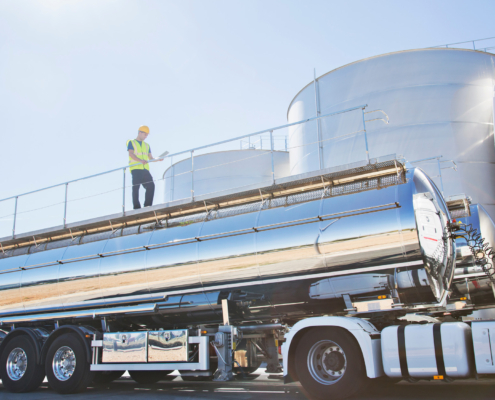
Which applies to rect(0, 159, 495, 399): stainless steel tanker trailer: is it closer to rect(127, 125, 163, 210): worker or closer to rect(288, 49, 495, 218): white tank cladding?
rect(127, 125, 163, 210): worker

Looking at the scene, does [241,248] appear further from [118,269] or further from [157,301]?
[118,269]

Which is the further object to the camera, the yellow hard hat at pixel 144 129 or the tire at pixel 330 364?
the yellow hard hat at pixel 144 129

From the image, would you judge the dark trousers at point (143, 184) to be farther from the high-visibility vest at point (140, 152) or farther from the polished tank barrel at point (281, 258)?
the polished tank barrel at point (281, 258)

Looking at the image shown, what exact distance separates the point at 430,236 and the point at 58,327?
7591mm

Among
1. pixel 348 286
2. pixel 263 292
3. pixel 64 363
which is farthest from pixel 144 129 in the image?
pixel 348 286

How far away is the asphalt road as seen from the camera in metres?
6.94

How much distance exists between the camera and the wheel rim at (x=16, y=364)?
980 cm

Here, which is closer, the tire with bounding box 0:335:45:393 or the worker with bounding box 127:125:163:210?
the tire with bounding box 0:335:45:393

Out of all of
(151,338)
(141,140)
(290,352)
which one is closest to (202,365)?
(151,338)

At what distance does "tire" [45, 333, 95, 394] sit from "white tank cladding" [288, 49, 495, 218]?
9.68 metres

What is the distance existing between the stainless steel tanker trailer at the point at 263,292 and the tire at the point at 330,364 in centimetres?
2

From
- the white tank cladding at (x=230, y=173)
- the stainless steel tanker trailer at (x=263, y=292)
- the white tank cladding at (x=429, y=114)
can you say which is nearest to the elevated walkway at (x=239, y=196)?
the stainless steel tanker trailer at (x=263, y=292)

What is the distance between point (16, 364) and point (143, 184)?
4.96 m

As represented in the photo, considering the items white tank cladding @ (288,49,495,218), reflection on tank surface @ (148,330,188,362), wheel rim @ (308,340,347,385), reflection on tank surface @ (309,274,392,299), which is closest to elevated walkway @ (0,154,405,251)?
reflection on tank surface @ (309,274,392,299)
